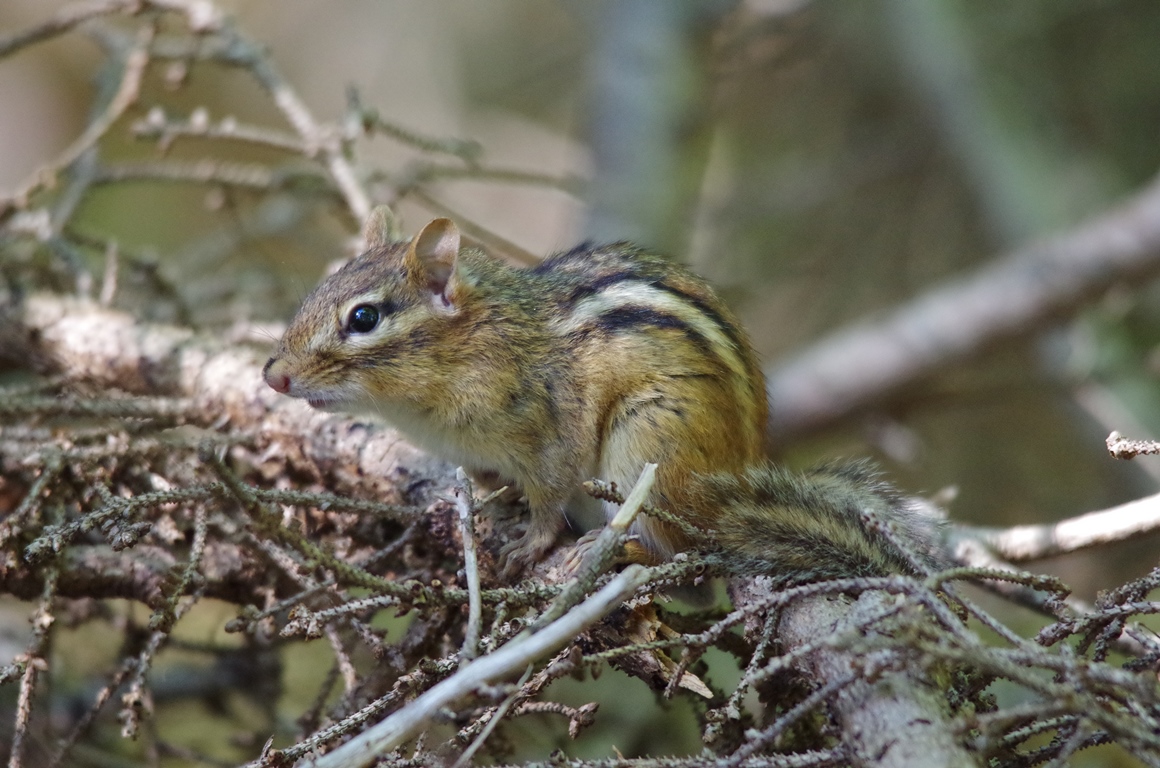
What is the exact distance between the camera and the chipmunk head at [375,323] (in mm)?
2920

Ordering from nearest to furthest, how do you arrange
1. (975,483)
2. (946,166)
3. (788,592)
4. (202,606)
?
(788,592) → (202,606) → (975,483) → (946,166)

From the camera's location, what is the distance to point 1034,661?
1.54 metres

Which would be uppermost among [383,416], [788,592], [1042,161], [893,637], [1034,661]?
[1042,161]

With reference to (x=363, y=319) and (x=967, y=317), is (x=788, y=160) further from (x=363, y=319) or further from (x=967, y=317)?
(x=363, y=319)

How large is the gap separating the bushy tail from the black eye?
3.88 ft

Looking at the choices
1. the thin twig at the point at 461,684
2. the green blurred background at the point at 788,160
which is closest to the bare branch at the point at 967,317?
the green blurred background at the point at 788,160

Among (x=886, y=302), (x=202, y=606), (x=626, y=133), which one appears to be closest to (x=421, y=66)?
(x=626, y=133)

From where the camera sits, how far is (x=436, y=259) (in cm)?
315

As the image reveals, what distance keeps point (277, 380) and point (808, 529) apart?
1.49 meters

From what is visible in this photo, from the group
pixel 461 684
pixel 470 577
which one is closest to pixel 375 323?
pixel 470 577

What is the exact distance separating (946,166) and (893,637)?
19.3 ft

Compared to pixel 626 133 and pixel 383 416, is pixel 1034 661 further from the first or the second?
pixel 626 133

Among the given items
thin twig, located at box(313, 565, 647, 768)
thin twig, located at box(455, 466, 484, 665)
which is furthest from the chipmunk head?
thin twig, located at box(313, 565, 647, 768)

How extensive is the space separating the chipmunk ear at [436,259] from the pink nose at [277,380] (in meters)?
0.53
